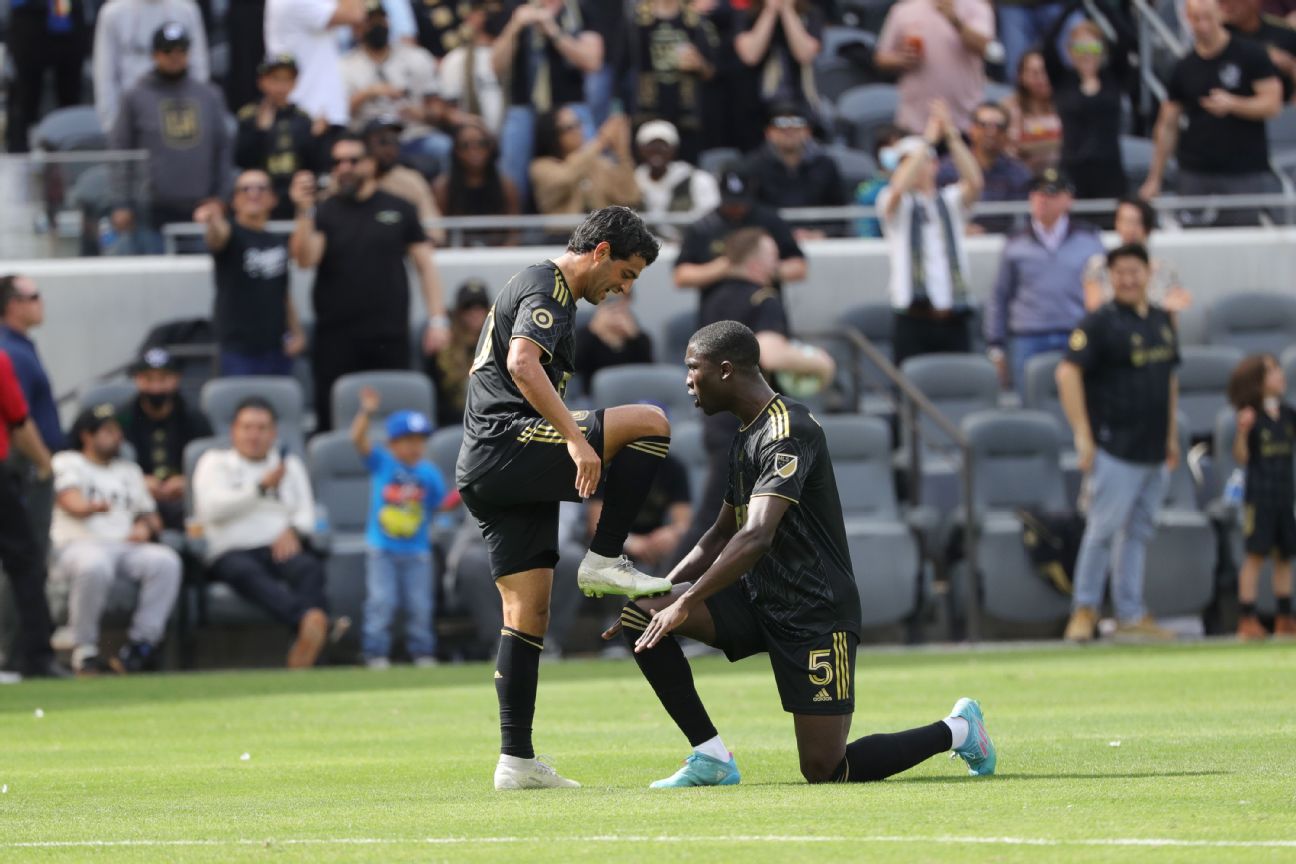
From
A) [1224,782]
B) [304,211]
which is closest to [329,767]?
[1224,782]

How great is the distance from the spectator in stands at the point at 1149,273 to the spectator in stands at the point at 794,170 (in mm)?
2518

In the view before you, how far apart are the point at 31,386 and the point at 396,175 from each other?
4.46 meters

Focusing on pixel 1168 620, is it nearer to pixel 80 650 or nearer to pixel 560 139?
pixel 560 139

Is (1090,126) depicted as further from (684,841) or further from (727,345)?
(684,841)

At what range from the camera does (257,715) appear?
11461 mm

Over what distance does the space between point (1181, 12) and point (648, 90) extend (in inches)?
241

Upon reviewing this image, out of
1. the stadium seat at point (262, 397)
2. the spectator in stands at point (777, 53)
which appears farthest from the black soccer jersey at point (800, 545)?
the spectator in stands at point (777, 53)

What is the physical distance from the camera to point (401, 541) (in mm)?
15250

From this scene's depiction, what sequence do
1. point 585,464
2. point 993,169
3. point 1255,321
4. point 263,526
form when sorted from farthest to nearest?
point 993,169
point 1255,321
point 263,526
point 585,464

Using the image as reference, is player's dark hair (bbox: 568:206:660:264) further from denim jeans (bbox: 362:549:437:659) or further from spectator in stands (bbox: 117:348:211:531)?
spectator in stands (bbox: 117:348:211:531)

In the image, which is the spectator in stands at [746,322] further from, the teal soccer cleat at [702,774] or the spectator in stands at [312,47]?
the teal soccer cleat at [702,774]

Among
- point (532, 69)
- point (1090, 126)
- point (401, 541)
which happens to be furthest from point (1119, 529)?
point (532, 69)

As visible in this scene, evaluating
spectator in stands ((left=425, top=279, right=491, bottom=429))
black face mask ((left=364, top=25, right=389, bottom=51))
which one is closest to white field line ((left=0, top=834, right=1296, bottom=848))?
spectator in stands ((left=425, top=279, right=491, bottom=429))

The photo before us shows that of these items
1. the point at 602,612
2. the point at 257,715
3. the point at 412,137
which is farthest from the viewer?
the point at 412,137
